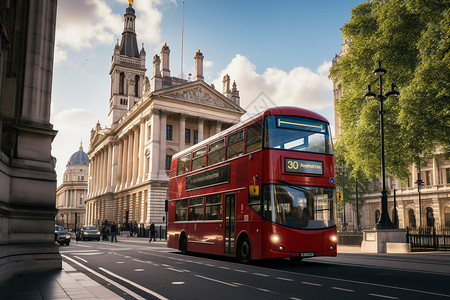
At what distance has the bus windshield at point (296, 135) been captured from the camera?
12977mm

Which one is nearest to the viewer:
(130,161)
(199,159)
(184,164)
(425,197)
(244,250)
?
(244,250)

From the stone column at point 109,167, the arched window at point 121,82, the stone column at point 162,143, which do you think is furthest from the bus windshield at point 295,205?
the arched window at point 121,82

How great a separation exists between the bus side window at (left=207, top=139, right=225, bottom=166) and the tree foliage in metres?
10.5

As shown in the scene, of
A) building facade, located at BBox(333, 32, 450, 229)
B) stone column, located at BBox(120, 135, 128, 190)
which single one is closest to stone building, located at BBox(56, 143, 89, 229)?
stone column, located at BBox(120, 135, 128, 190)

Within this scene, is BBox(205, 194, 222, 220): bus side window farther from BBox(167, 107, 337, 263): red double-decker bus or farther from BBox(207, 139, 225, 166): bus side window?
BBox(207, 139, 225, 166): bus side window

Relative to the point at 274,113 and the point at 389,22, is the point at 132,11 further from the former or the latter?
the point at 274,113

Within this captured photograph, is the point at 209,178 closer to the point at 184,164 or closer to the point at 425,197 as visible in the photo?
the point at 184,164

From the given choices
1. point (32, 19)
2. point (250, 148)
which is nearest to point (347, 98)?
point (250, 148)

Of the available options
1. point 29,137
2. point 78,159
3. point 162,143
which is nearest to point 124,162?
point 162,143

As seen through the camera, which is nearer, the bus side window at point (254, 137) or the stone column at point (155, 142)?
the bus side window at point (254, 137)

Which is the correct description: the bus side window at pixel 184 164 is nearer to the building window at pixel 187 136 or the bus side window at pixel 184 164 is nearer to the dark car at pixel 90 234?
the dark car at pixel 90 234

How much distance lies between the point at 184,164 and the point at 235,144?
4.94 meters

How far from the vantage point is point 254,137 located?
44.8ft

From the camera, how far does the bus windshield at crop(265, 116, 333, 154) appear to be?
13.0 metres
